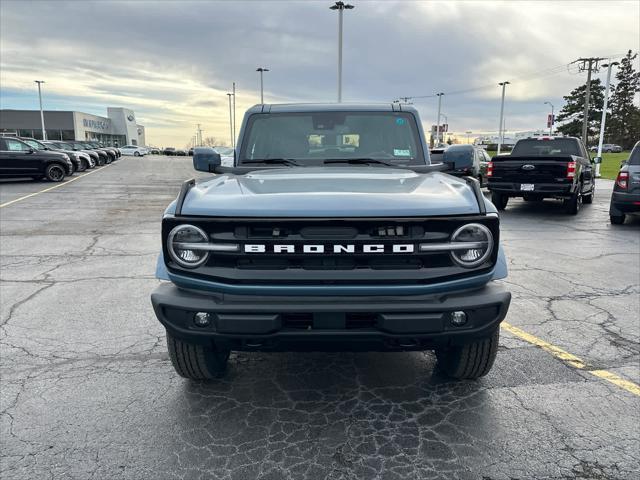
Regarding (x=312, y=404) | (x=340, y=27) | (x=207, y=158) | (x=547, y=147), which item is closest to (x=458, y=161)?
(x=207, y=158)

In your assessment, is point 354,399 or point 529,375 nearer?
point 354,399

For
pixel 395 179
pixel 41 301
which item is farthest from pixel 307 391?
pixel 41 301

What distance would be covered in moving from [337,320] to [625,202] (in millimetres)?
9670

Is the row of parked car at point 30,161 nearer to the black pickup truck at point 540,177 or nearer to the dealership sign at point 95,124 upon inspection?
the black pickup truck at point 540,177

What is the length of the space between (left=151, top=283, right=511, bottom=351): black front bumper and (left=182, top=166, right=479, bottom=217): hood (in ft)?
1.42

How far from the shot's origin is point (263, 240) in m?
2.56

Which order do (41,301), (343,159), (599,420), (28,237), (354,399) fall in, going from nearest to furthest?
(599,420) → (354,399) → (343,159) → (41,301) → (28,237)

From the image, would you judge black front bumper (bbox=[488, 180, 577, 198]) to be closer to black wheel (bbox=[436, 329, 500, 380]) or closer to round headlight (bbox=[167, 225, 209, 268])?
black wheel (bbox=[436, 329, 500, 380])

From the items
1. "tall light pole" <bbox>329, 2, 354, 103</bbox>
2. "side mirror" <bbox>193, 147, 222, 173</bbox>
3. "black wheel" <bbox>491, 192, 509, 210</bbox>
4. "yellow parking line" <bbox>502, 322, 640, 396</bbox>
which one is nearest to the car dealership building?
"tall light pole" <bbox>329, 2, 354, 103</bbox>

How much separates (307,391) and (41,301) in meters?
3.42

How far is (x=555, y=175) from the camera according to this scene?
456 inches

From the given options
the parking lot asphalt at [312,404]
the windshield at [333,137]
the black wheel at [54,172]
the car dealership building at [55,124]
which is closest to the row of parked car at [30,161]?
the black wheel at [54,172]

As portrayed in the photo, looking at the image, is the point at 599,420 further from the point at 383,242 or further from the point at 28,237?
the point at 28,237

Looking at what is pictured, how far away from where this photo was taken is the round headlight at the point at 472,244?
260 cm
